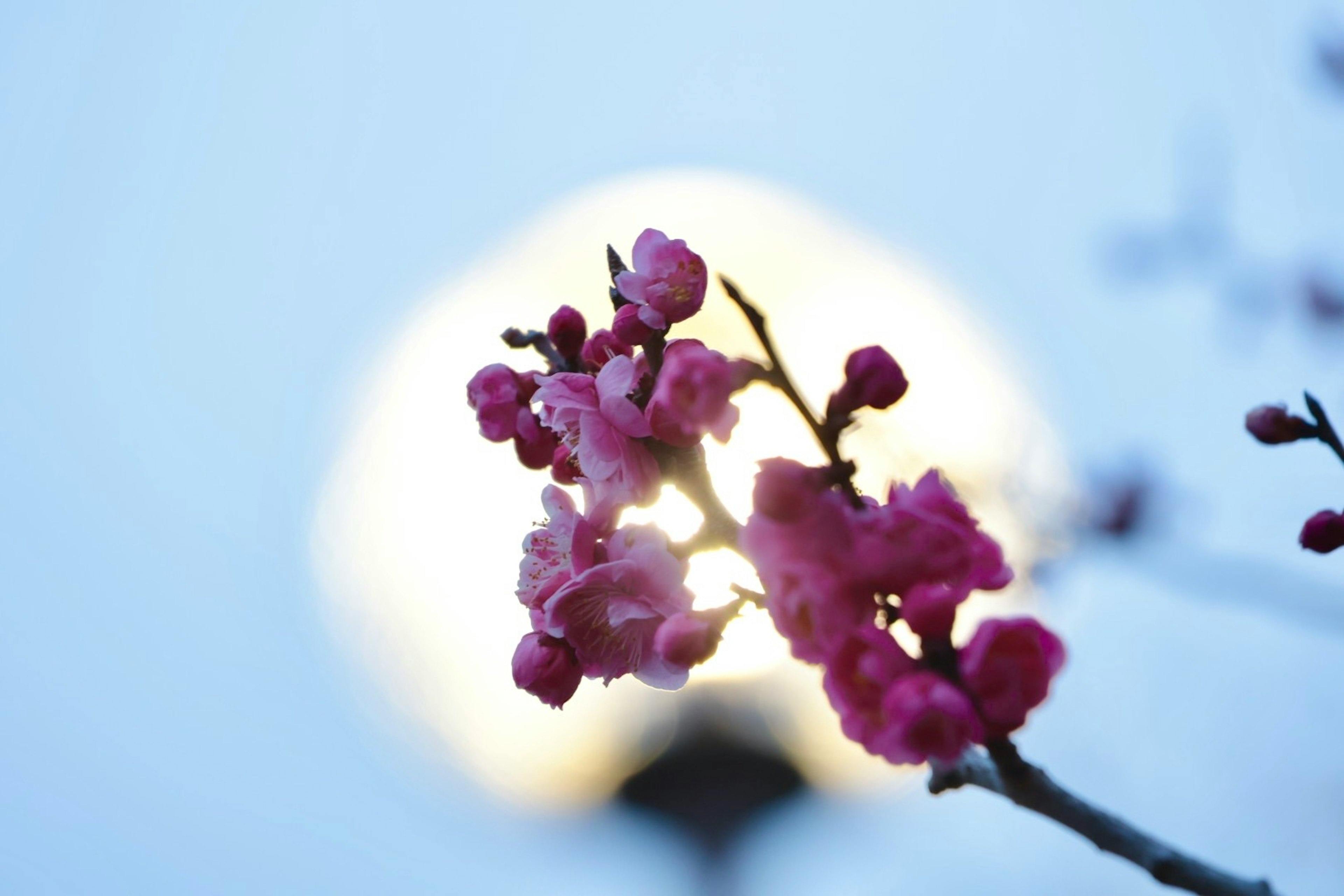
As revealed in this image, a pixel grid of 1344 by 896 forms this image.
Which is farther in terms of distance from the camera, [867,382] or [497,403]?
[497,403]

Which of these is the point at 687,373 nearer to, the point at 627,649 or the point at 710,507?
the point at 710,507

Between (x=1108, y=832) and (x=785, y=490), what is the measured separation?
39 cm

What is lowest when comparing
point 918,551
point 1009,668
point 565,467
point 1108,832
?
point 1108,832

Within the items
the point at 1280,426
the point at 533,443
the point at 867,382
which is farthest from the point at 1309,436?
the point at 533,443

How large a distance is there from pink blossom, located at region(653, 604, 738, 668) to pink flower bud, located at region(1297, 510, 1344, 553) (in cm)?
74

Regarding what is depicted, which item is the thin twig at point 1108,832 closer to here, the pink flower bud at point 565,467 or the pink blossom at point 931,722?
the pink blossom at point 931,722

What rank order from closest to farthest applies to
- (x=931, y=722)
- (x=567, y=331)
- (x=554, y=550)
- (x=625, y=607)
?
(x=931, y=722)
(x=625, y=607)
(x=554, y=550)
(x=567, y=331)

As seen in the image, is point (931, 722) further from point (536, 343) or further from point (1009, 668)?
point (536, 343)

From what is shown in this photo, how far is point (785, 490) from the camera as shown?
0.88 meters

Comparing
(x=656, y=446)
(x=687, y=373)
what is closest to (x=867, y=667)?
(x=687, y=373)

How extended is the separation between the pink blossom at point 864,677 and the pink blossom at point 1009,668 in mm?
58

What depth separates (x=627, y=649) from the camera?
1252mm

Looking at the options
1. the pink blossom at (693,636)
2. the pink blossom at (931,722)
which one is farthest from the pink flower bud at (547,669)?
the pink blossom at (931,722)

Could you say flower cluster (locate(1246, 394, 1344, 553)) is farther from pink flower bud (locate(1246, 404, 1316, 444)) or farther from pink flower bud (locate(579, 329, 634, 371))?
pink flower bud (locate(579, 329, 634, 371))
